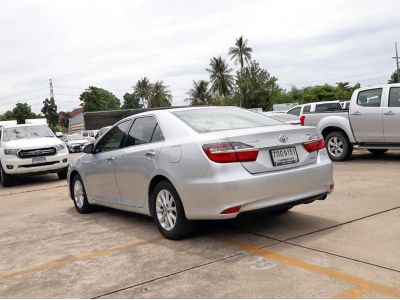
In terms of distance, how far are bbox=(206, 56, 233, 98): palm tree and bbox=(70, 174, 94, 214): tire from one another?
67550 millimetres

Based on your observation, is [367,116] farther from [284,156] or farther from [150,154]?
[150,154]

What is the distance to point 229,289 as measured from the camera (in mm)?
3867

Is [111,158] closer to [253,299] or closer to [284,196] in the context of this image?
[284,196]

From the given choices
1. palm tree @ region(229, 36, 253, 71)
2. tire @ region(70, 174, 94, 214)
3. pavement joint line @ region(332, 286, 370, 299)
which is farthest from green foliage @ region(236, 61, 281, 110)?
pavement joint line @ region(332, 286, 370, 299)

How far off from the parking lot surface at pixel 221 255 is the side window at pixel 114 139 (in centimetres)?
104

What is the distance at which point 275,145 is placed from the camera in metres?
5.09

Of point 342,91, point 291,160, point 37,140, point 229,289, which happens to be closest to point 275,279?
point 229,289

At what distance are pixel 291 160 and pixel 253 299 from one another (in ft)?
6.36

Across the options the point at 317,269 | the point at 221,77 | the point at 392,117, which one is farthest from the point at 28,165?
the point at 221,77

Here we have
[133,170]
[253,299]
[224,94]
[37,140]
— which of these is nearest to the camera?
[253,299]

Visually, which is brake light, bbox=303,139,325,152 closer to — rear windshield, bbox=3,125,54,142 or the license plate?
the license plate

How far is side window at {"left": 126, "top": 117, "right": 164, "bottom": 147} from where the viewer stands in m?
5.88

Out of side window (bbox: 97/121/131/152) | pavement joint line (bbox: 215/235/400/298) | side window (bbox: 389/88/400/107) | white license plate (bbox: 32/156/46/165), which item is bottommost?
pavement joint line (bbox: 215/235/400/298)

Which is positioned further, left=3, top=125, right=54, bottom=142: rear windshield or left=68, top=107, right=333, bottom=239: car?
left=3, top=125, right=54, bottom=142: rear windshield
